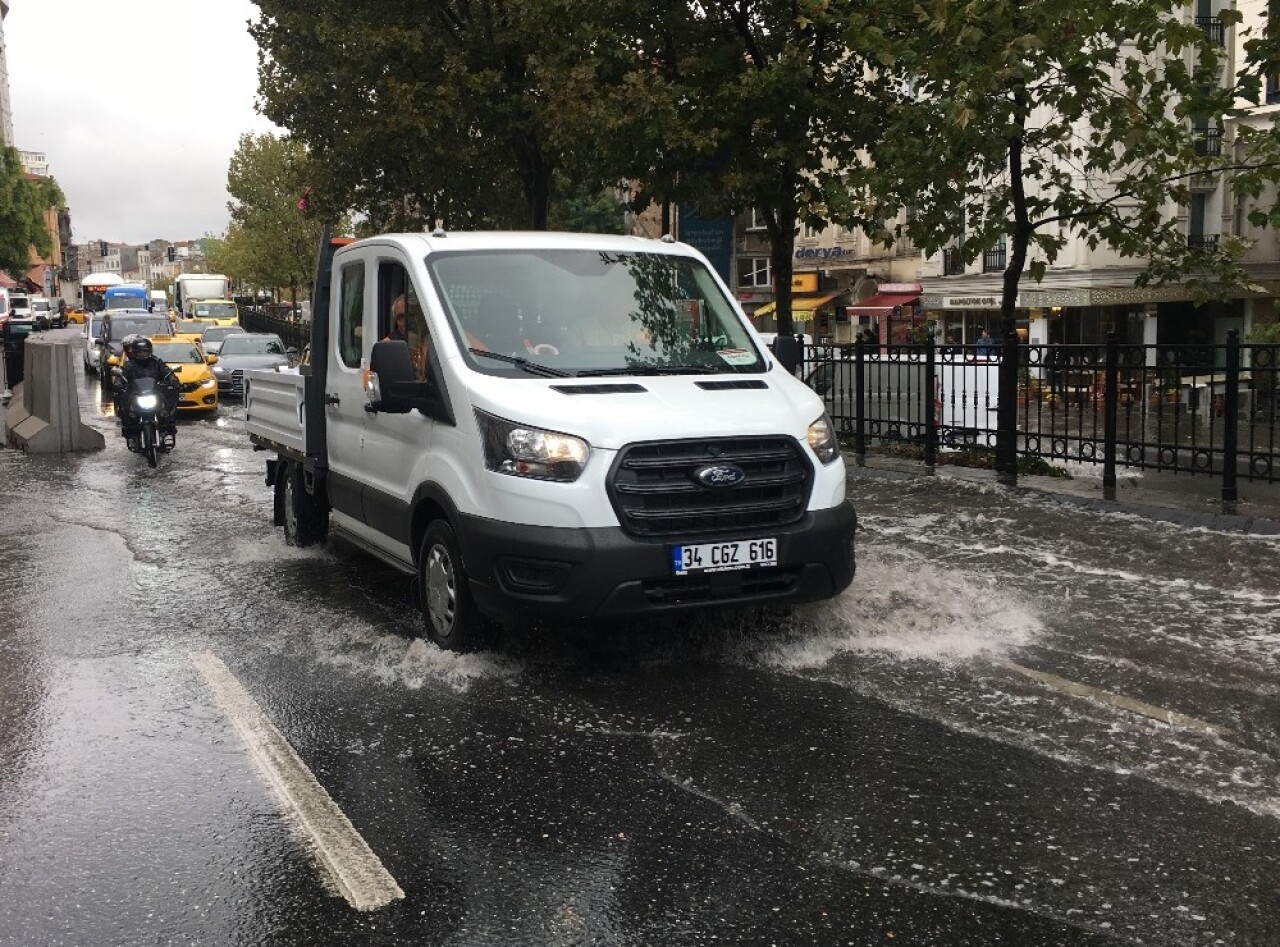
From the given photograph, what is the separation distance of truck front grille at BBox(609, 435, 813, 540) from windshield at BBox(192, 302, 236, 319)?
4761 cm

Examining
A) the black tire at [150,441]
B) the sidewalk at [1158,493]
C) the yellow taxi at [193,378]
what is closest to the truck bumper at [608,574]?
the sidewalk at [1158,493]

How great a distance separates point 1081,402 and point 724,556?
23.4 ft

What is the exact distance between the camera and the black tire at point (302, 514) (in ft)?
32.5

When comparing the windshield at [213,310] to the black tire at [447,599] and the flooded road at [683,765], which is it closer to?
the flooded road at [683,765]

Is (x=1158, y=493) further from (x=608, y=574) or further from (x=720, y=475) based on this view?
(x=608, y=574)

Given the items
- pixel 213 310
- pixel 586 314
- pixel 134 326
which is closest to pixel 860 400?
pixel 586 314

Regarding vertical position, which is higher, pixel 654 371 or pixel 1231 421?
pixel 654 371

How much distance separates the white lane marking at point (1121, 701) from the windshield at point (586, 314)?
6.93 feet

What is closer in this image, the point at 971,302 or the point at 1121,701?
the point at 1121,701

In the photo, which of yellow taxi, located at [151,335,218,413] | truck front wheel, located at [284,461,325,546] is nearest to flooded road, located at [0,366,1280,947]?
truck front wheel, located at [284,461,325,546]

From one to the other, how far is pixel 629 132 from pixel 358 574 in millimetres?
8220

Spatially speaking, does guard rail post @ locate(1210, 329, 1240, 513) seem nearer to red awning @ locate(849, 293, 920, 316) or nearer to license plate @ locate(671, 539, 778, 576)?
license plate @ locate(671, 539, 778, 576)

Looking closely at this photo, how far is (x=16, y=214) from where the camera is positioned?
3615 inches

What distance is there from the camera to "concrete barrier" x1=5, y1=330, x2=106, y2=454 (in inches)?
725
